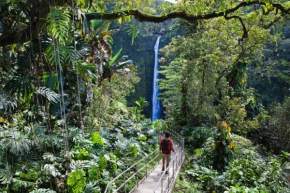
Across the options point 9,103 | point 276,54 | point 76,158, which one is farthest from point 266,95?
point 9,103

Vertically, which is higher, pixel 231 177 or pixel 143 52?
pixel 143 52

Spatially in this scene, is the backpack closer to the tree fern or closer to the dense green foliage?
the dense green foliage

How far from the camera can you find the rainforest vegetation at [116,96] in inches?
194

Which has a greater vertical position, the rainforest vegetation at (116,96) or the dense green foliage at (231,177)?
the rainforest vegetation at (116,96)

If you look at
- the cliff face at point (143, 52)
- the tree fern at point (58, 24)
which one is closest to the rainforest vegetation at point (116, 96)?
the tree fern at point (58, 24)

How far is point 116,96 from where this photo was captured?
18.6 metres

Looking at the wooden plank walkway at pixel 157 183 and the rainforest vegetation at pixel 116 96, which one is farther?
the wooden plank walkway at pixel 157 183

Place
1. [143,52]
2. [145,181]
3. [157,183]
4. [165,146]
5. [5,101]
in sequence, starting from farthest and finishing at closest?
[143,52], [165,146], [145,181], [157,183], [5,101]

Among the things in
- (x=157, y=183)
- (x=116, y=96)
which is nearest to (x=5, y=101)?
(x=157, y=183)

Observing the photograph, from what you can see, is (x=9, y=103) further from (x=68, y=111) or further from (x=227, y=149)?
(x=227, y=149)

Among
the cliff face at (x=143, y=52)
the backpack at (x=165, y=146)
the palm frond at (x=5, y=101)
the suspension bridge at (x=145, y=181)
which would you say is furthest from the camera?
the cliff face at (x=143, y=52)

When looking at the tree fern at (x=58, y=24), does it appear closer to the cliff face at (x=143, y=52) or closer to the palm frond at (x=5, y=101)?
the palm frond at (x=5, y=101)

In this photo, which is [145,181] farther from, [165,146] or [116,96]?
Result: [116,96]

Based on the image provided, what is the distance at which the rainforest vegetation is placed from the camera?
16.2ft
